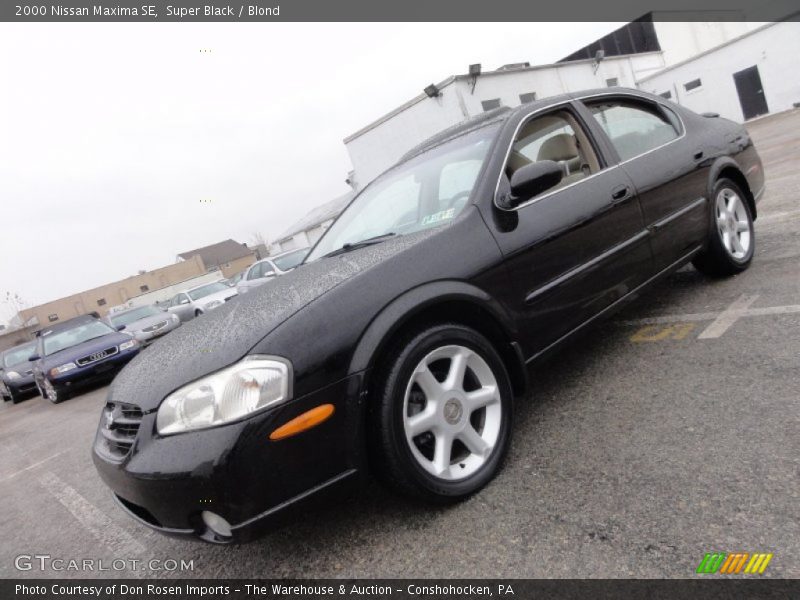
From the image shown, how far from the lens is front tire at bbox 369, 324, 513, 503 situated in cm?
191

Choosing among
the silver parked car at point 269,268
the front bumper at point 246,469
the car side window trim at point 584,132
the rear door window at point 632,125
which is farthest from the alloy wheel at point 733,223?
the silver parked car at point 269,268

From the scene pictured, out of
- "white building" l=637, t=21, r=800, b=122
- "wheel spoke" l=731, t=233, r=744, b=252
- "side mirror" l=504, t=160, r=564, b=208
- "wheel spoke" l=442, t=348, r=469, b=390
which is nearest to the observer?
"wheel spoke" l=442, t=348, r=469, b=390

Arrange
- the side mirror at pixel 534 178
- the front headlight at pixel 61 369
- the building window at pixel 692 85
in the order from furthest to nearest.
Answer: the building window at pixel 692 85, the front headlight at pixel 61 369, the side mirror at pixel 534 178

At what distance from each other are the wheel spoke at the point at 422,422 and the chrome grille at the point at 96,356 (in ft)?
28.1

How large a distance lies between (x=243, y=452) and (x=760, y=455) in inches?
73.1

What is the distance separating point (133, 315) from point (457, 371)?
15.4 meters

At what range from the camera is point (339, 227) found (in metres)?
3.38

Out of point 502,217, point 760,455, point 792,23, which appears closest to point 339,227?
point 502,217

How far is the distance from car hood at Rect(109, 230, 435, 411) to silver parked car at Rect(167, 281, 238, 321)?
13.0 meters

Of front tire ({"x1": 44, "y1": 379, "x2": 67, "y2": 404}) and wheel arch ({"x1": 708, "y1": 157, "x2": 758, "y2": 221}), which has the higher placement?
wheel arch ({"x1": 708, "y1": 157, "x2": 758, "y2": 221})

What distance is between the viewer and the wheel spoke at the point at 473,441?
2.13m

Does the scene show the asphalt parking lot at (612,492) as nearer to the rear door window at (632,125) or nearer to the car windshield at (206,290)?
the rear door window at (632,125)

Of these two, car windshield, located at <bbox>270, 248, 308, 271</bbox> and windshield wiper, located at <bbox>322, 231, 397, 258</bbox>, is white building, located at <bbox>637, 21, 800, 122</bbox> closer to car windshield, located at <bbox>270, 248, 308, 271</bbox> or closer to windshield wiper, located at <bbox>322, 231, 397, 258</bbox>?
car windshield, located at <bbox>270, 248, 308, 271</bbox>

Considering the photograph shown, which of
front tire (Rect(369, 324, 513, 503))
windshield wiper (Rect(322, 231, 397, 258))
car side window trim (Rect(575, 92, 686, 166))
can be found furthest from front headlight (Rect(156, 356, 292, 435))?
car side window trim (Rect(575, 92, 686, 166))
